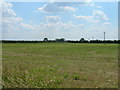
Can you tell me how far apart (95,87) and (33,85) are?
1.59 meters

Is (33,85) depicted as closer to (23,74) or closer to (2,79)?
(23,74)

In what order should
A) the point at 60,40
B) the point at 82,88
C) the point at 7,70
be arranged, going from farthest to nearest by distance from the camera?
the point at 60,40, the point at 7,70, the point at 82,88

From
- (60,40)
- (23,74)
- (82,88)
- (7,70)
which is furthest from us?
(60,40)

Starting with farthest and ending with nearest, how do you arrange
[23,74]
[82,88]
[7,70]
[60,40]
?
[60,40]
[7,70]
[23,74]
[82,88]

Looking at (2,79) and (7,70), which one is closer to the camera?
(2,79)

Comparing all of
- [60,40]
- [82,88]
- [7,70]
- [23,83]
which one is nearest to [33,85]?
[23,83]

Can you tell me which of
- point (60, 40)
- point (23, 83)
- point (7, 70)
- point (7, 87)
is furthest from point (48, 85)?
point (60, 40)

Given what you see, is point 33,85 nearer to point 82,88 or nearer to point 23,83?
point 23,83

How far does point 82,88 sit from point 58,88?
1.94ft

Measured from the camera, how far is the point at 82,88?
187 inches

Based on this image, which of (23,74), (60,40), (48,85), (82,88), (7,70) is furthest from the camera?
(60,40)

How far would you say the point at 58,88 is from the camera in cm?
484

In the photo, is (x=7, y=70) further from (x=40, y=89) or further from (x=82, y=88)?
(x=82, y=88)

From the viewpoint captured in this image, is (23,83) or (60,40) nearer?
(23,83)
